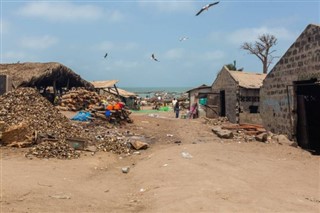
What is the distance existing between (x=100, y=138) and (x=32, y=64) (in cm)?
1271

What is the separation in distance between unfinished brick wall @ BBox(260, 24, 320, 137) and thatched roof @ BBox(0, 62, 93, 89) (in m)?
14.2

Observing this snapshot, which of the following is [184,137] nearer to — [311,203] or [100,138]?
[100,138]

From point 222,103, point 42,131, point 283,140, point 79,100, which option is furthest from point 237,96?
point 42,131

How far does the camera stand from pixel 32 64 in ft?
76.8

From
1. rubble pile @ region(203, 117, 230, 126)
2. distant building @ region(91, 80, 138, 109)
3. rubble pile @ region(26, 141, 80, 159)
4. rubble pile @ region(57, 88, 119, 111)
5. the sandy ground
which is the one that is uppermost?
distant building @ region(91, 80, 138, 109)

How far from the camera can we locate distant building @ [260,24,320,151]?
12.0m

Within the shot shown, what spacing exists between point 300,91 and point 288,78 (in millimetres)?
686

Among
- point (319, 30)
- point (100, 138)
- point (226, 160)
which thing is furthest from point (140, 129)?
point (319, 30)

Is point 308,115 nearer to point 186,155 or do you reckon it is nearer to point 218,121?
point 186,155

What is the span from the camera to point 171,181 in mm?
7352

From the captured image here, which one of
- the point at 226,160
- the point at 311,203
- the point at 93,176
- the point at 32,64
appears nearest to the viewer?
the point at 311,203

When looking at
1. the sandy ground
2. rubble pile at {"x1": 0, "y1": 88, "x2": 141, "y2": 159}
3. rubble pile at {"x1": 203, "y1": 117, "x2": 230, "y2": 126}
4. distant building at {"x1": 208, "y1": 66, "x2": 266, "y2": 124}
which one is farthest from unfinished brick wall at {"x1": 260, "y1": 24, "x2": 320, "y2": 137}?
rubble pile at {"x1": 203, "y1": 117, "x2": 230, "y2": 126}

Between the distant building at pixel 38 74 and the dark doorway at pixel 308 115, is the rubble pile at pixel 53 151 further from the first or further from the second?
the distant building at pixel 38 74

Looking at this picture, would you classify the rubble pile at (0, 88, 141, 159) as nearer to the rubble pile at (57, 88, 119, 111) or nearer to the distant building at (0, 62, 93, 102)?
the rubble pile at (57, 88, 119, 111)
